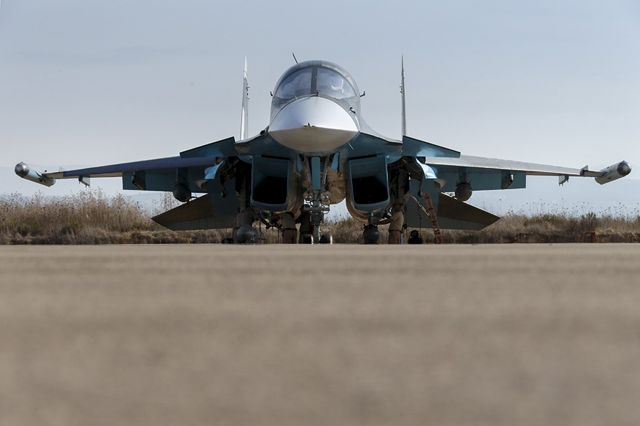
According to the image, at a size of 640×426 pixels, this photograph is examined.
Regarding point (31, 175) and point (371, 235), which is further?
point (31, 175)

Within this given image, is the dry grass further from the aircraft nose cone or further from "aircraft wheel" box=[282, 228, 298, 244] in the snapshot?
the aircraft nose cone

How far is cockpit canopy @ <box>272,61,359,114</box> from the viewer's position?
14.5 metres

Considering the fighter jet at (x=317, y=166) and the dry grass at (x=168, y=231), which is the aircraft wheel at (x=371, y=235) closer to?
the fighter jet at (x=317, y=166)

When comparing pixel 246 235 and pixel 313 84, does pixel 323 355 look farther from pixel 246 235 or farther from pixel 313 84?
pixel 313 84

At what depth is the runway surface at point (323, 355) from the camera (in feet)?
2.78

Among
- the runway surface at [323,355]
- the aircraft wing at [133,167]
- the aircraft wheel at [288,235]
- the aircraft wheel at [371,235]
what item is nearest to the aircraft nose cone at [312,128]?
the aircraft wheel at [371,235]

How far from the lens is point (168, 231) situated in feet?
87.9

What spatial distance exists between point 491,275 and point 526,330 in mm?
81

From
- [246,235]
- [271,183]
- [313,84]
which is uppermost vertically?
[313,84]

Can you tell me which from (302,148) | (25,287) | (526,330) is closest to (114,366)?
(25,287)

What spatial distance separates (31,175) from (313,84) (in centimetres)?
911

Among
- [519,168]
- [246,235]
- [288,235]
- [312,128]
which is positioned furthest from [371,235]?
[519,168]

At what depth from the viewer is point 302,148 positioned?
1295cm

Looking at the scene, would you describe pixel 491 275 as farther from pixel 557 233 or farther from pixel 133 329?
pixel 557 233
